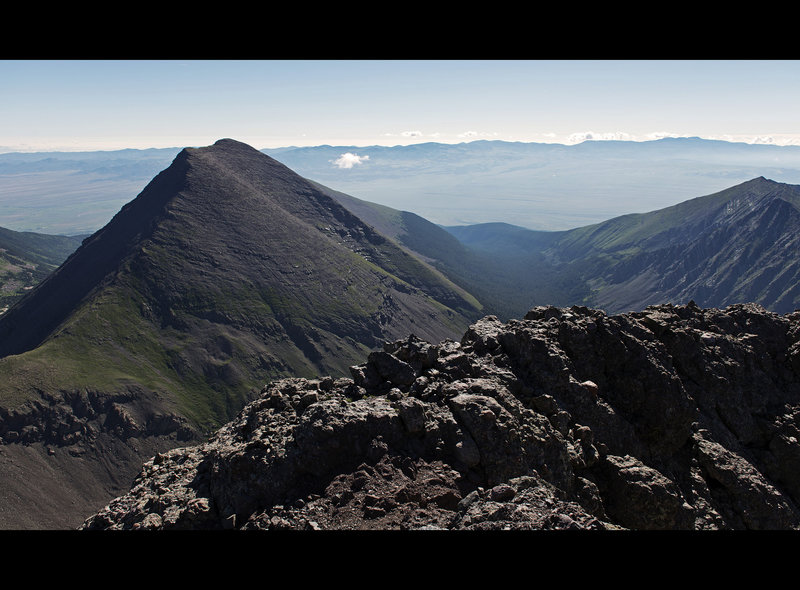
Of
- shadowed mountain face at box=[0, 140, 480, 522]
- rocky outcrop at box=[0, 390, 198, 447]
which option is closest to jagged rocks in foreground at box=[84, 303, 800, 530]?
shadowed mountain face at box=[0, 140, 480, 522]

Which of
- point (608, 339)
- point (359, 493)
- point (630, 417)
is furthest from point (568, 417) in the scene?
point (359, 493)

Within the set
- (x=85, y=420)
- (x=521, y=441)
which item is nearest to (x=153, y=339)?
(x=85, y=420)

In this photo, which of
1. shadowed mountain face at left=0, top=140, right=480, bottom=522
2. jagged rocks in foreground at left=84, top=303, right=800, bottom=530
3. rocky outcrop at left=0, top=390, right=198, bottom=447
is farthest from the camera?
shadowed mountain face at left=0, top=140, right=480, bottom=522

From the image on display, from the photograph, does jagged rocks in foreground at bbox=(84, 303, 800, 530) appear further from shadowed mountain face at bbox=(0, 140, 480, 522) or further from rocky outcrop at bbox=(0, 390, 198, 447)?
rocky outcrop at bbox=(0, 390, 198, 447)

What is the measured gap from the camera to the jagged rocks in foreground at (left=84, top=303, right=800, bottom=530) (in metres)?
17.0

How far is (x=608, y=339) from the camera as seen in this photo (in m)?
27.0

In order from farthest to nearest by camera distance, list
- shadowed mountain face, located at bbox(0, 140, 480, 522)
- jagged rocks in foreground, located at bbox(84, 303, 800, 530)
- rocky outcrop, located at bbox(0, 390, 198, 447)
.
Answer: shadowed mountain face, located at bbox(0, 140, 480, 522)
rocky outcrop, located at bbox(0, 390, 198, 447)
jagged rocks in foreground, located at bbox(84, 303, 800, 530)

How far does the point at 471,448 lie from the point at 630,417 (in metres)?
11.2

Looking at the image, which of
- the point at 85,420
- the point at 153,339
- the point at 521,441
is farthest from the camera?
the point at 153,339

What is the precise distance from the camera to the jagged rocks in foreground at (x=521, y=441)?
1698 cm

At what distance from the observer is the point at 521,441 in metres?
19.2

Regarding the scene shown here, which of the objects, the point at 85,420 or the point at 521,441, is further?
the point at 85,420

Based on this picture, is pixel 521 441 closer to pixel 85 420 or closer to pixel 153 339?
pixel 85 420
